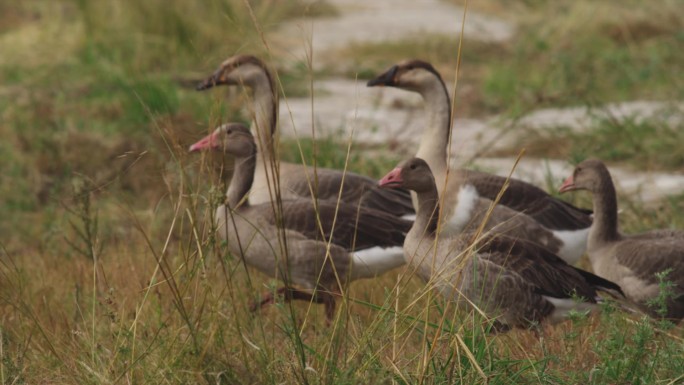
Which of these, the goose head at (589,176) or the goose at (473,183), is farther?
the goose at (473,183)

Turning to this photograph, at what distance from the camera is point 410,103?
464 inches

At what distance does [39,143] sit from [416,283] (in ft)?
14.4

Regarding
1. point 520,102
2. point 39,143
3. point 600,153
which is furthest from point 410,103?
point 39,143

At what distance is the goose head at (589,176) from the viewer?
629 centimetres

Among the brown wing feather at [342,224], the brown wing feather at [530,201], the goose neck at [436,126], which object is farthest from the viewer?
the goose neck at [436,126]

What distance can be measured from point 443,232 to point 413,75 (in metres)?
1.61

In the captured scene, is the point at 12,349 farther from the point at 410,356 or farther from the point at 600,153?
the point at 600,153

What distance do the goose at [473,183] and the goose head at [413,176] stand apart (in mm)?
893

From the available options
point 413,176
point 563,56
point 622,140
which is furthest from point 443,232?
point 563,56

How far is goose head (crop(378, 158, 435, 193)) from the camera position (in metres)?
5.55

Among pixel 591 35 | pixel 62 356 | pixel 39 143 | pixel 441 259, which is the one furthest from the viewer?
pixel 591 35

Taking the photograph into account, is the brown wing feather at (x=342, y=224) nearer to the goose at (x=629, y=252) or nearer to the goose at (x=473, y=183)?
the goose at (x=473, y=183)

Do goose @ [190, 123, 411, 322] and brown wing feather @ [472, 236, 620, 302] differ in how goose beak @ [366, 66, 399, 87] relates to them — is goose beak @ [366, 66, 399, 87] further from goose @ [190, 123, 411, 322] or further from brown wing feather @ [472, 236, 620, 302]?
brown wing feather @ [472, 236, 620, 302]

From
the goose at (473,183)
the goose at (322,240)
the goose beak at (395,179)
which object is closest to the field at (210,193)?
the goose at (322,240)
